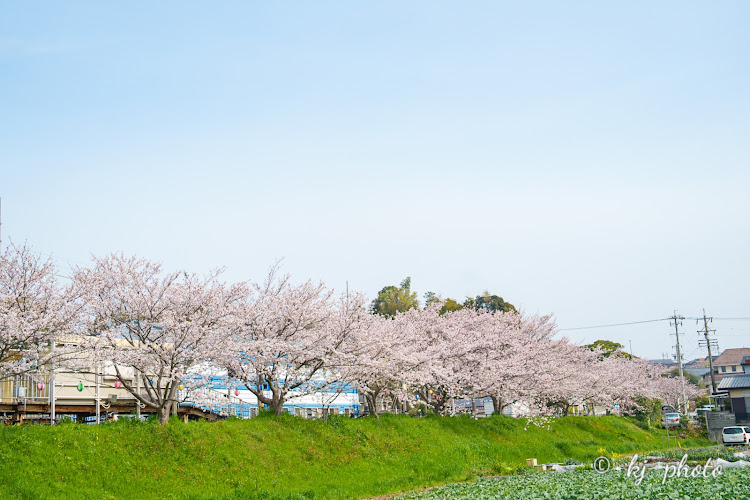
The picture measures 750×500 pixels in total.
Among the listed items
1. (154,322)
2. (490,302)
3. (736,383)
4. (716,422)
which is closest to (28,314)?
(154,322)

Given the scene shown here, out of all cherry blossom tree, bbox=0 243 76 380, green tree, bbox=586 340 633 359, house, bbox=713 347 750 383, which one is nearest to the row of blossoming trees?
cherry blossom tree, bbox=0 243 76 380

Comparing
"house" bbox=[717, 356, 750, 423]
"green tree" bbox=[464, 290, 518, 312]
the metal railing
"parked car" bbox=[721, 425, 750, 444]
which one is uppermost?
"green tree" bbox=[464, 290, 518, 312]

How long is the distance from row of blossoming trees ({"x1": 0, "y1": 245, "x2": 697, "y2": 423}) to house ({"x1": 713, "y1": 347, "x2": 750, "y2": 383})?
100 m

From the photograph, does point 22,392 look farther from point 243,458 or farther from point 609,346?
point 609,346

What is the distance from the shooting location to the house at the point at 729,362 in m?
123

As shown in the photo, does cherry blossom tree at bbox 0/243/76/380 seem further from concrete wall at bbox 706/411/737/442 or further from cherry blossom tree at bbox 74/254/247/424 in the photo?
concrete wall at bbox 706/411/737/442

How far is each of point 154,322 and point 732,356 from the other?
12844cm

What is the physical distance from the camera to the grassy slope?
56.4 ft

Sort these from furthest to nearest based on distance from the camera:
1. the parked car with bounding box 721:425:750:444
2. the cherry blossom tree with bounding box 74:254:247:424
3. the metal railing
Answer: the parked car with bounding box 721:425:750:444 → the metal railing → the cherry blossom tree with bounding box 74:254:247:424

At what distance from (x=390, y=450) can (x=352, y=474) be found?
14.3ft

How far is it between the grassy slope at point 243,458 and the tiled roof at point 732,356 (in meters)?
107

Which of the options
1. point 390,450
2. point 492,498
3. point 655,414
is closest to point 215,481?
point 492,498

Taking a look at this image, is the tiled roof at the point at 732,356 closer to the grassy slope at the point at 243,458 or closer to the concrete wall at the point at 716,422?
the concrete wall at the point at 716,422

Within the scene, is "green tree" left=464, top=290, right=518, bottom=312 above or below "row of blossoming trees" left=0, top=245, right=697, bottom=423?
above
